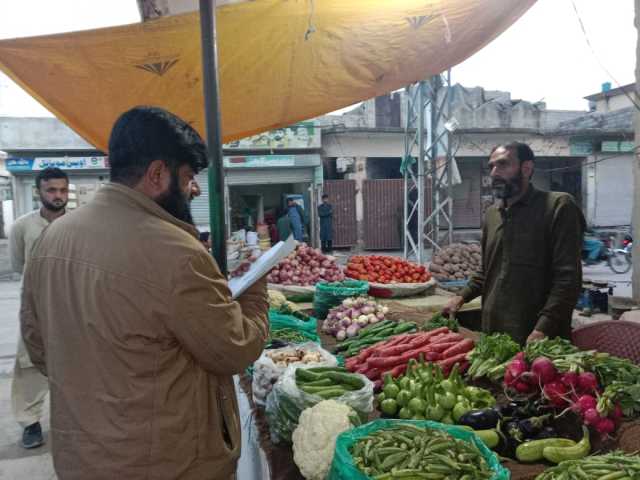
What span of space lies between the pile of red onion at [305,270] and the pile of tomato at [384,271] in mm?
254

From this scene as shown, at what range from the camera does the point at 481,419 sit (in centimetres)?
226

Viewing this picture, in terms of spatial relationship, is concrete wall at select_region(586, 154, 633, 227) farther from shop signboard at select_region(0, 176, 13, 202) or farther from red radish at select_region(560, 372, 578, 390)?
shop signboard at select_region(0, 176, 13, 202)

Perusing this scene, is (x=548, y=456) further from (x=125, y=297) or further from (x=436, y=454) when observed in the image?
(x=125, y=297)

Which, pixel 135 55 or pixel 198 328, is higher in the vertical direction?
pixel 135 55

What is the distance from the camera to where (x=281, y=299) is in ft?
17.1

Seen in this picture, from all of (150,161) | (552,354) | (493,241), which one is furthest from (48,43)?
(552,354)

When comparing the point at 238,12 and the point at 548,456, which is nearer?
the point at 548,456

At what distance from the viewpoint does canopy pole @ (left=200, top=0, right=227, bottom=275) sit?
2.72 metres

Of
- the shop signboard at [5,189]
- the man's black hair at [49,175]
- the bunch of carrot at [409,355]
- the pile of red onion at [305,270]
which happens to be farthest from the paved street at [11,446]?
the shop signboard at [5,189]

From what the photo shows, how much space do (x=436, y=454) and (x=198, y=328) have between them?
1.06 metres

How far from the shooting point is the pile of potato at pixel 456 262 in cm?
969

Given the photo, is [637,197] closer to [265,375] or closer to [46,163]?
[265,375]

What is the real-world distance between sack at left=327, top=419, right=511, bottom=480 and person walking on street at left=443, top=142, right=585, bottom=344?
4.94 feet

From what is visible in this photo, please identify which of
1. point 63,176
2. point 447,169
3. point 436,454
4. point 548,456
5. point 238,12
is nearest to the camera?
point 436,454
